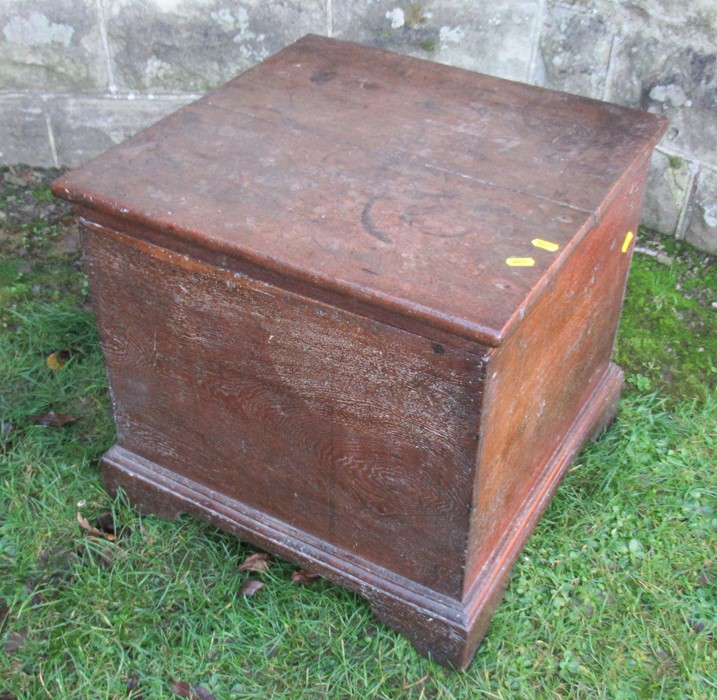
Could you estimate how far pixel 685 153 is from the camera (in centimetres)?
335

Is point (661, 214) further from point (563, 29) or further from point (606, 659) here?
point (606, 659)

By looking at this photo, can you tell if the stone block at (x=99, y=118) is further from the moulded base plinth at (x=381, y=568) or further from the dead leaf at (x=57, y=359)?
the moulded base plinth at (x=381, y=568)

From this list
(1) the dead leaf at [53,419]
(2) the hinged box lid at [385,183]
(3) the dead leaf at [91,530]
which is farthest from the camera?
(1) the dead leaf at [53,419]

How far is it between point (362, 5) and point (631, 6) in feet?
3.13

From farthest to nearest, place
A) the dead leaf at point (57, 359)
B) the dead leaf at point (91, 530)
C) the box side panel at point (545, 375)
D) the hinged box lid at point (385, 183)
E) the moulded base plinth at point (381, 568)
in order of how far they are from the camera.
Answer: the dead leaf at point (57, 359), the dead leaf at point (91, 530), the moulded base plinth at point (381, 568), the box side panel at point (545, 375), the hinged box lid at point (385, 183)

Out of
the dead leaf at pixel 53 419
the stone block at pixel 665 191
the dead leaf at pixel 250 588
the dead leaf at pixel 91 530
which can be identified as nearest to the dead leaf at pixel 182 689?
the dead leaf at pixel 250 588

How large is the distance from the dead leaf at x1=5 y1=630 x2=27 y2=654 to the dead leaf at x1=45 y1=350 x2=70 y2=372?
98 centimetres

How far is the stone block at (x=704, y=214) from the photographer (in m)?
3.35

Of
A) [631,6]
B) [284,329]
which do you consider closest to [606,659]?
[284,329]

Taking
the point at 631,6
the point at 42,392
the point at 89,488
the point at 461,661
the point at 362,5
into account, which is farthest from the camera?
the point at 362,5

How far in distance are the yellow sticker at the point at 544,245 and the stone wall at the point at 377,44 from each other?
1656 millimetres

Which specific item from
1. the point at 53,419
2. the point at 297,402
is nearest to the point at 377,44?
the point at 53,419

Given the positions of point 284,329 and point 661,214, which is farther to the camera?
point 661,214

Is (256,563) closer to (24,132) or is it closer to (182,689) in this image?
(182,689)
